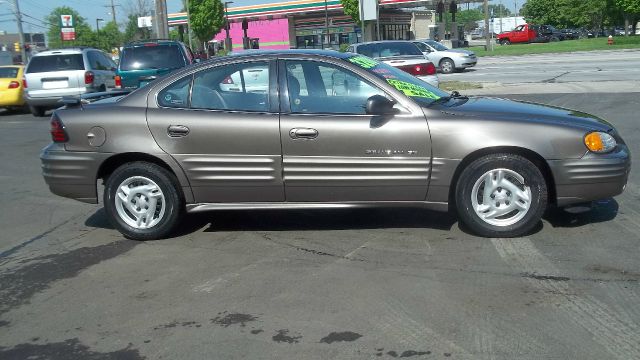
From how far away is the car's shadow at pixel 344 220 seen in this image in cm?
627

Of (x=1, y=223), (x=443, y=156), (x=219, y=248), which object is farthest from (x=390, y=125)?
(x=1, y=223)

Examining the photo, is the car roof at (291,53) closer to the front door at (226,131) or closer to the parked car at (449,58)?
the front door at (226,131)

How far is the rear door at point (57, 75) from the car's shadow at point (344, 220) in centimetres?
1183

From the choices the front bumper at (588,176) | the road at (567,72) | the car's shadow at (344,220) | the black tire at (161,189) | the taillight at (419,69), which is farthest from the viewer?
the road at (567,72)

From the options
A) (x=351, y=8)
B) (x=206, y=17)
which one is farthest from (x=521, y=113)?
(x=206, y=17)

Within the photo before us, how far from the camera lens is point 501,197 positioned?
5.70 meters

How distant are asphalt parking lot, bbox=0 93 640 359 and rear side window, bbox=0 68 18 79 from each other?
14.9 metres

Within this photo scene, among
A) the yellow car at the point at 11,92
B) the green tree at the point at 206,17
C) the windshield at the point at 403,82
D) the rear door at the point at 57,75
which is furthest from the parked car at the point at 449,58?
the green tree at the point at 206,17

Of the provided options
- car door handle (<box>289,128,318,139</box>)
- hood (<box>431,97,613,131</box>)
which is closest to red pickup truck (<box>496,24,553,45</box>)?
hood (<box>431,97,613,131</box>)

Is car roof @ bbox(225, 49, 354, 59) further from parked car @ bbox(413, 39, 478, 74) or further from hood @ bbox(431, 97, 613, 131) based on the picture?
parked car @ bbox(413, 39, 478, 74)

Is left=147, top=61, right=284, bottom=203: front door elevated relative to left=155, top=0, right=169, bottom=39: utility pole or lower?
lower

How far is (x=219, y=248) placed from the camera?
19.3ft

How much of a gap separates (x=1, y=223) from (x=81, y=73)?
37.5ft

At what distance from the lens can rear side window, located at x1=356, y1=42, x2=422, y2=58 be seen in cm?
2173
